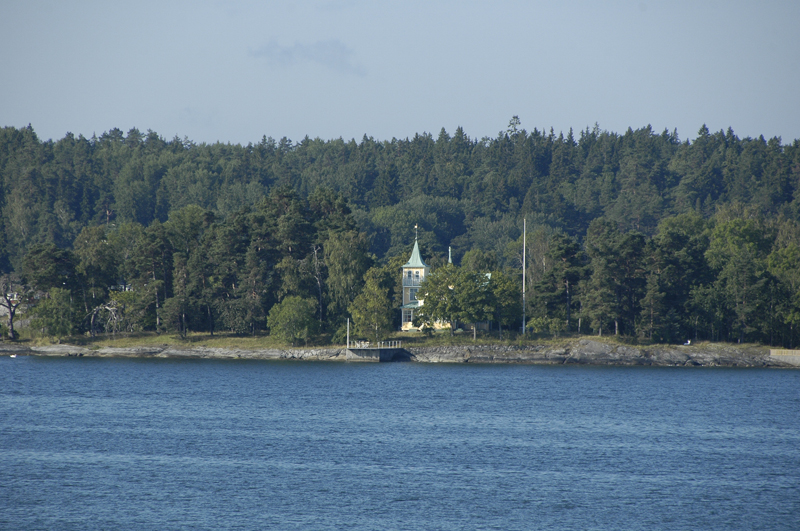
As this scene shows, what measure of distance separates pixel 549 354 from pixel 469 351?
7010mm

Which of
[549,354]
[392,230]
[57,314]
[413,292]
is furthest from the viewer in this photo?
[392,230]

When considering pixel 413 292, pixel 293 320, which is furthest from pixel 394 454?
pixel 413 292

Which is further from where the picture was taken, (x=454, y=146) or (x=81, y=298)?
(x=454, y=146)

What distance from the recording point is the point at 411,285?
81188 mm

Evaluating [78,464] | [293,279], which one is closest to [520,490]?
[78,464]

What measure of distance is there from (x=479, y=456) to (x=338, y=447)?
591 centimetres

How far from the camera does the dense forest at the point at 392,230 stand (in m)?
75.5

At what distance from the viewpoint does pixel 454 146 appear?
7106 inches

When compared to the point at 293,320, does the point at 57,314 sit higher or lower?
higher

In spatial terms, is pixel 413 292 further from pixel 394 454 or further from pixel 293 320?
pixel 394 454

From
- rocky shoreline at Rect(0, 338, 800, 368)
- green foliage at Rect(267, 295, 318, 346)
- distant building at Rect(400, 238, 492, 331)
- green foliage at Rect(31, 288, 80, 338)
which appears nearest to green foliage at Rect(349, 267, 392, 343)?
rocky shoreline at Rect(0, 338, 800, 368)

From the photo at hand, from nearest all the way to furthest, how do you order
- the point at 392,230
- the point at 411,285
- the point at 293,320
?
the point at 293,320, the point at 411,285, the point at 392,230

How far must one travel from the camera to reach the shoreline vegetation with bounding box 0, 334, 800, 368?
236ft

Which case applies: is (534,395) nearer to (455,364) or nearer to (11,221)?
(455,364)
